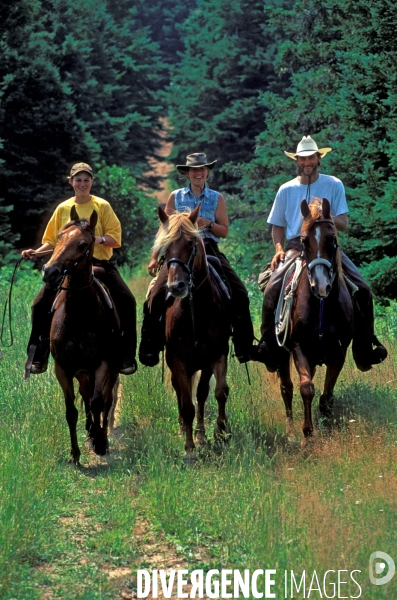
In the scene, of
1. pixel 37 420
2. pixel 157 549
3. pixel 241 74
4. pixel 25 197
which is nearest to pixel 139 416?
pixel 37 420

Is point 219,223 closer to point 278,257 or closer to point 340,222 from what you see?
point 278,257

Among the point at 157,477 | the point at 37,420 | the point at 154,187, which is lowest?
the point at 157,477

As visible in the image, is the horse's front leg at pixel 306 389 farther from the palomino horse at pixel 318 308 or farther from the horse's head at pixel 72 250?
the horse's head at pixel 72 250

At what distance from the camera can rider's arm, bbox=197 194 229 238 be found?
914 cm

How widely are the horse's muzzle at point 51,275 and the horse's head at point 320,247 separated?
2343 millimetres

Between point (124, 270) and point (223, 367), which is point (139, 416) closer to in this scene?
point (223, 367)

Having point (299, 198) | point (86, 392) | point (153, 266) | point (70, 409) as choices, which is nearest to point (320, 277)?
point (299, 198)

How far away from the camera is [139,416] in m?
10.3

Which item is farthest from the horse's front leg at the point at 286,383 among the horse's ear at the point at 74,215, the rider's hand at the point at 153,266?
the horse's ear at the point at 74,215

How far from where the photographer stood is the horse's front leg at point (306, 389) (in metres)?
8.72

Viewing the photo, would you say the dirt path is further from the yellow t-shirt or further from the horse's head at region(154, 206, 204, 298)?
the horse's head at region(154, 206, 204, 298)

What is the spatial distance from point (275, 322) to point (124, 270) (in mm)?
19660

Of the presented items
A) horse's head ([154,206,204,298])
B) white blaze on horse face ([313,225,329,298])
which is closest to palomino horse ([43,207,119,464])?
horse's head ([154,206,204,298])

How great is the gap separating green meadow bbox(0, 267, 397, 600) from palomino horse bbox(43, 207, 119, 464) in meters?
0.50
